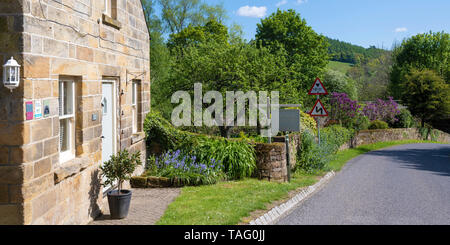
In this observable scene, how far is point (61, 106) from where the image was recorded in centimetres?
652

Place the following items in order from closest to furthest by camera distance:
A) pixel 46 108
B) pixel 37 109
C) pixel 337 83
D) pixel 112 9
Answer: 1. pixel 37 109
2. pixel 46 108
3. pixel 112 9
4. pixel 337 83

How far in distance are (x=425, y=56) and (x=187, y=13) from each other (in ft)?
102

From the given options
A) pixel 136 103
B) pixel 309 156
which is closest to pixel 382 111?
pixel 309 156

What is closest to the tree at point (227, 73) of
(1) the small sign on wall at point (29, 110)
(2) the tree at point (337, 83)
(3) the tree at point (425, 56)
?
(1) the small sign on wall at point (29, 110)

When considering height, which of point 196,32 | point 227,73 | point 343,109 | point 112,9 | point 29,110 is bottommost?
point 343,109

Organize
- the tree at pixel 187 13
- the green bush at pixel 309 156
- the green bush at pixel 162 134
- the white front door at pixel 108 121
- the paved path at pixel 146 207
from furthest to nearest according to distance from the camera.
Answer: the tree at pixel 187 13 → the green bush at pixel 309 156 → the green bush at pixel 162 134 → the white front door at pixel 108 121 → the paved path at pixel 146 207

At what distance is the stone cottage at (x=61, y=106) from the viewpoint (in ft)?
16.3

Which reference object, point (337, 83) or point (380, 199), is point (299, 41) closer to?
point (337, 83)

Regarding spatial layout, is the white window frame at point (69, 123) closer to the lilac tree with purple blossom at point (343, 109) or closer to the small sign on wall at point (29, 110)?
the small sign on wall at point (29, 110)

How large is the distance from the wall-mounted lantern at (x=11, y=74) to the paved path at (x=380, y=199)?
5.47 meters

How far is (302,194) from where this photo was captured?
10.3 metres
